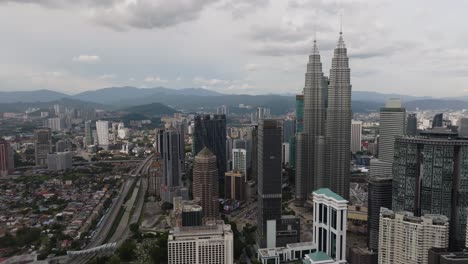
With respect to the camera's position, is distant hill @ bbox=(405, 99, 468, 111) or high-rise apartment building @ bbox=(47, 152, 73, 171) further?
distant hill @ bbox=(405, 99, 468, 111)

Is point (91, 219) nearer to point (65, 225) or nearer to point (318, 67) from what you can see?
point (65, 225)

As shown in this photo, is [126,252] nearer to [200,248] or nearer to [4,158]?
[200,248]

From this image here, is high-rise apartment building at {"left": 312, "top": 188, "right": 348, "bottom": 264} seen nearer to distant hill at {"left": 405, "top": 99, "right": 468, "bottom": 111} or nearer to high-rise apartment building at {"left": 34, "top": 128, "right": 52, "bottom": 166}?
high-rise apartment building at {"left": 34, "top": 128, "right": 52, "bottom": 166}

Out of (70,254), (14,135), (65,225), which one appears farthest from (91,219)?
(14,135)

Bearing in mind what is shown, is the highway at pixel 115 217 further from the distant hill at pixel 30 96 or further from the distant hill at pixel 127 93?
the distant hill at pixel 127 93

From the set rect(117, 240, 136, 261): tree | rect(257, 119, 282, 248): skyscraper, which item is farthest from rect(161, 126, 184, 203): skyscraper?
rect(257, 119, 282, 248): skyscraper

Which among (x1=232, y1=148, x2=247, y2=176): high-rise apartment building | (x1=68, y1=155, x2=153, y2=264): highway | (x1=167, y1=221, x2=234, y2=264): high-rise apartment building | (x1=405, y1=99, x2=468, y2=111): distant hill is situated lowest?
(x1=68, y1=155, x2=153, y2=264): highway

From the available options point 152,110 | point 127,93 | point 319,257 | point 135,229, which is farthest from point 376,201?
point 127,93
